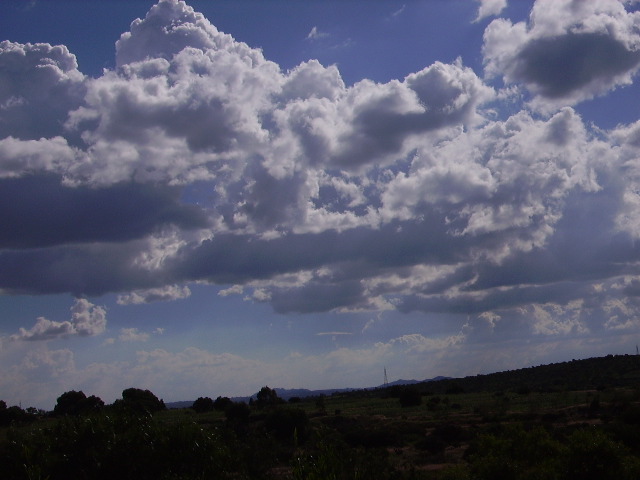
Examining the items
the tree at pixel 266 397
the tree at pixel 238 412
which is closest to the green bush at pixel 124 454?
the tree at pixel 238 412

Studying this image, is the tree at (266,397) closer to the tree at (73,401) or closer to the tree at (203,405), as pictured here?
the tree at (203,405)

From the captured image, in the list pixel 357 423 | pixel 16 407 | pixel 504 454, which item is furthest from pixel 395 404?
pixel 504 454

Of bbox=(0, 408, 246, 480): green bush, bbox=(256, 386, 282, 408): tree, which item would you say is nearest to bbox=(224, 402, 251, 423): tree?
bbox=(256, 386, 282, 408): tree

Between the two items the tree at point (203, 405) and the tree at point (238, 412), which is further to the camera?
the tree at point (203, 405)

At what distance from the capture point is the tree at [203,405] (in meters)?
85.5

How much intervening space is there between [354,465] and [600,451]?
344 inches

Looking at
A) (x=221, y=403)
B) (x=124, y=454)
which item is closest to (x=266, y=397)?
(x=221, y=403)

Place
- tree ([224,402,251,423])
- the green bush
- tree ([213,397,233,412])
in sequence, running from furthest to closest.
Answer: tree ([213,397,233,412]) → tree ([224,402,251,423]) → the green bush

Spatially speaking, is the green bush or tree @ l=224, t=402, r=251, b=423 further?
tree @ l=224, t=402, r=251, b=423

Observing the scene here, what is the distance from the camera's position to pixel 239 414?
67.2m

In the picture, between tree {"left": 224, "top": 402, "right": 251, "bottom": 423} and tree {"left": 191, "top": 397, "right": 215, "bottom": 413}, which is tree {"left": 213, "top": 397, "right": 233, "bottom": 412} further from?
tree {"left": 224, "top": 402, "right": 251, "bottom": 423}

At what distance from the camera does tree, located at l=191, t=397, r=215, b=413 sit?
85500 mm

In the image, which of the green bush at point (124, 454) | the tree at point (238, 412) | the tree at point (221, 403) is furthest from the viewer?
the tree at point (221, 403)

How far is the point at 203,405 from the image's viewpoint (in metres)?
86.2
